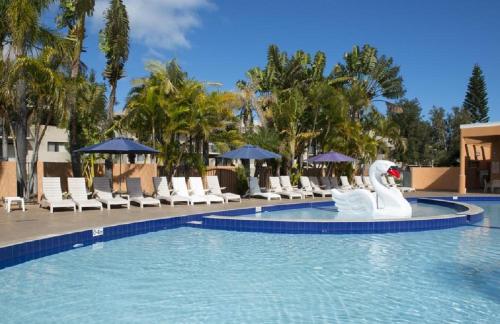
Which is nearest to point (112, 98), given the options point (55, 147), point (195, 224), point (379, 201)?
point (195, 224)

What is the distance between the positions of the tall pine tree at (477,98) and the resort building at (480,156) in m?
23.7

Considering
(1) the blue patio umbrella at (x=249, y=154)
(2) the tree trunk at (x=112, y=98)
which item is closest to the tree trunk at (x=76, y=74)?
→ (2) the tree trunk at (x=112, y=98)

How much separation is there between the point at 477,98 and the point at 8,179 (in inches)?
1949

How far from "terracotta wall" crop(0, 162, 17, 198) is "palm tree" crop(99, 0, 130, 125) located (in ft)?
24.6

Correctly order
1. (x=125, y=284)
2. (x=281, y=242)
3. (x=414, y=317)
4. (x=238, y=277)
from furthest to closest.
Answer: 1. (x=281, y=242)
2. (x=238, y=277)
3. (x=125, y=284)
4. (x=414, y=317)

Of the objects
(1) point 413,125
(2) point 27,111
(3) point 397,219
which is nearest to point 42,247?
(3) point 397,219

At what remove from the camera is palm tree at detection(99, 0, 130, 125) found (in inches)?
877

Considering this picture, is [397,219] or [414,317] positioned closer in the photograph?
[414,317]

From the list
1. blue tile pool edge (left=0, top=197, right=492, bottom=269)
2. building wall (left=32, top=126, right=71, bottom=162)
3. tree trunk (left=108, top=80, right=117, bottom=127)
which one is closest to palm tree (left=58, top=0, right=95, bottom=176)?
tree trunk (left=108, top=80, right=117, bottom=127)

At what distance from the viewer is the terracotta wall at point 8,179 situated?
14.8m

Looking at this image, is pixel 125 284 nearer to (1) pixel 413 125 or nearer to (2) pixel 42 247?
(2) pixel 42 247

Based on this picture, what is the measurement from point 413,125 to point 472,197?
3056 cm

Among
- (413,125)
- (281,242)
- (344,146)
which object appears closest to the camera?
(281,242)

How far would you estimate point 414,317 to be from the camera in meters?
5.04
